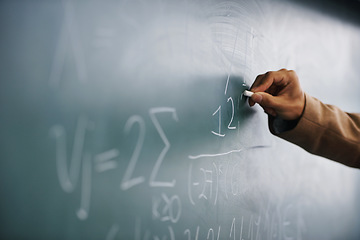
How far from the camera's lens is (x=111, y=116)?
2.47ft

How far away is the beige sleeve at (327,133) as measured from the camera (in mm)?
1067

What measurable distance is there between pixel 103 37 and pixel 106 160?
0.23 meters

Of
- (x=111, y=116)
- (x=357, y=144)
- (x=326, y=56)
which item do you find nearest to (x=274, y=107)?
(x=357, y=144)

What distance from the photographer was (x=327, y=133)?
1111mm

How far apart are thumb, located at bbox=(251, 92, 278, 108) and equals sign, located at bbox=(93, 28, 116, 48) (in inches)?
16.3

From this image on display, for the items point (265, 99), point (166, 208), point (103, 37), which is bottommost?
point (166, 208)

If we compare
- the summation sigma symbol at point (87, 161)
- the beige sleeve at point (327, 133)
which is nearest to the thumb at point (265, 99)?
the beige sleeve at point (327, 133)

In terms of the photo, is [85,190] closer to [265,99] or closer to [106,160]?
[106,160]

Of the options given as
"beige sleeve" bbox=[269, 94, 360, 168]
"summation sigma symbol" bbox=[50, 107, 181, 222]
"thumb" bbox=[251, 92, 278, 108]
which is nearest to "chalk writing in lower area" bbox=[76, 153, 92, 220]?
"summation sigma symbol" bbox=[50, 107, 181, 222]

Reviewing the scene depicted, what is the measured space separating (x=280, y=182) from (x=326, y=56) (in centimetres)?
55

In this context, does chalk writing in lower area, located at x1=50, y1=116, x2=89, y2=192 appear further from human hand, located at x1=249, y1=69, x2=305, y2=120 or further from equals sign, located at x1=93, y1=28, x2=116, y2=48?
human hand, located at x1=249, y1=69, x2=305, y2=120

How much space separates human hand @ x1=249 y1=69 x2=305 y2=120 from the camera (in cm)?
102

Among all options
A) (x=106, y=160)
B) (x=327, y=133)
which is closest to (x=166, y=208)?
(x=106, y=160)

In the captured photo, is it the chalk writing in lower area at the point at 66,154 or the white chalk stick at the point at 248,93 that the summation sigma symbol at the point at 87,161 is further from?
the white chalk stick at the point at 248,93
